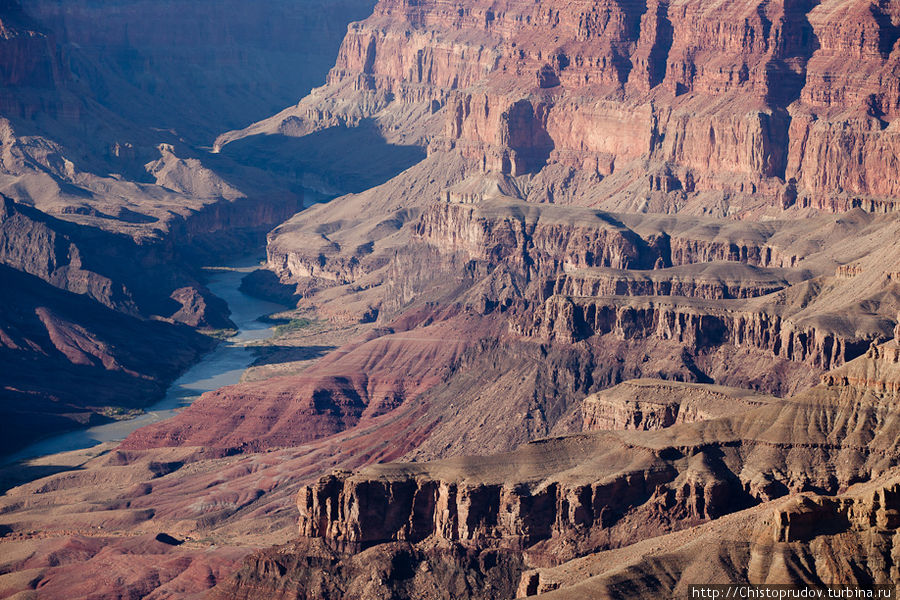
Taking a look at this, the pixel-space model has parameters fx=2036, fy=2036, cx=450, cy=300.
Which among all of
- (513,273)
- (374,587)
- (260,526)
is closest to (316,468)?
(260,526)

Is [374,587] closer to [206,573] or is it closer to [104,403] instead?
[206,573]

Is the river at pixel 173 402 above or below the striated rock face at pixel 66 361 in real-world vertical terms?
below

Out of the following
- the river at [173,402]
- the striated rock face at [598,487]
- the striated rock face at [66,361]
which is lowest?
the river at [173,402]

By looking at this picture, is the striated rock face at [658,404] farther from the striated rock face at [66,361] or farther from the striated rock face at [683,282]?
the striated rock face at [66,361]

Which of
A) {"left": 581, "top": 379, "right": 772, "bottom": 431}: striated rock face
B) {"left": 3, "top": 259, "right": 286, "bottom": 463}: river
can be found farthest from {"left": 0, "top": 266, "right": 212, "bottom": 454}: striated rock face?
{"left": 581, "top": 379, "right": 772, "bottom": 431}: striated rock face

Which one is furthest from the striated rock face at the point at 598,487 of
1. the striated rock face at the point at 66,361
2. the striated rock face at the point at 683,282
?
the striated rock face at the point at 66,361

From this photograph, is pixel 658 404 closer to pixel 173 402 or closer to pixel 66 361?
pixel 173 402

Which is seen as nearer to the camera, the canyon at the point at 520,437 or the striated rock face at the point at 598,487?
the canyon at the point at 520,437

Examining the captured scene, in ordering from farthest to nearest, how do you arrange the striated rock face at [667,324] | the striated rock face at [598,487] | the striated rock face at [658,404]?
1. the striated rock face at [667,324]
2. the striated rock face at [658,404]
3. the striated rock face at [598,487]

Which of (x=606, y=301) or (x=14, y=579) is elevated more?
(x=606, y=301)

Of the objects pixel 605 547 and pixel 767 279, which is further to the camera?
pixel 767 279

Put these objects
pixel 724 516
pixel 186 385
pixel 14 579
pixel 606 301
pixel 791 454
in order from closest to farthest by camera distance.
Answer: pixel 724 516 < pixel 791 454 < pixel 14 579 < pixel 606 301 < pixel 186 385
